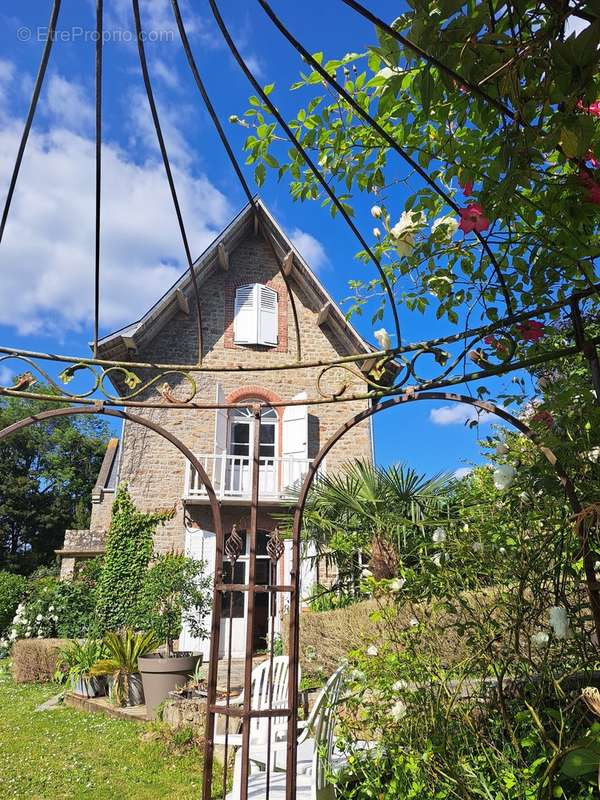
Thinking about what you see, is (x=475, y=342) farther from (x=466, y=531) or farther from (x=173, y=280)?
(x=173, y=280)

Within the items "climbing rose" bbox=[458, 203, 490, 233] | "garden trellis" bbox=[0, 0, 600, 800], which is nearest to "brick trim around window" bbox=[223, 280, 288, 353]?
"garden trellis" bbox=[0, 0, 600, 800]

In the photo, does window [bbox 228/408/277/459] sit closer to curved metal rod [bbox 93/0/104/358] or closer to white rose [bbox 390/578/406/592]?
white rose [bbox 390/578/406/592]

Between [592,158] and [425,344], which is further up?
[592,158]

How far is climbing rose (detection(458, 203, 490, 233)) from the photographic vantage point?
5.52 ft

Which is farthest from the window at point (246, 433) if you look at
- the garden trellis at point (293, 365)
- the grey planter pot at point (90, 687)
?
the garden trellis at point (293, 365)

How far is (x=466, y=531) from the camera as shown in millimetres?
3041

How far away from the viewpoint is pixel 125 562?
11.3m

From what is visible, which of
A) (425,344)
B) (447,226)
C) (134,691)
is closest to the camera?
(425,344)

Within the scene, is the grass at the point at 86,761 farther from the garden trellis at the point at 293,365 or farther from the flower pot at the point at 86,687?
the garden trellis at the point at 293,365

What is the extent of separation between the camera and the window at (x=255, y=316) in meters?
13.1

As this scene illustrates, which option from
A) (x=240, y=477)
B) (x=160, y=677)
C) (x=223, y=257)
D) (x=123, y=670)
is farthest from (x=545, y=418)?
(x=223, y=257)

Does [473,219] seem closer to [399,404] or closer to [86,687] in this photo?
[399,404]

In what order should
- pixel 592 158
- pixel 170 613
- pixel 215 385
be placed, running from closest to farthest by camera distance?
pixel 592 158, pixel 170 613, pixel 215 385

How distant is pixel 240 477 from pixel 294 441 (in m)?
1.28
